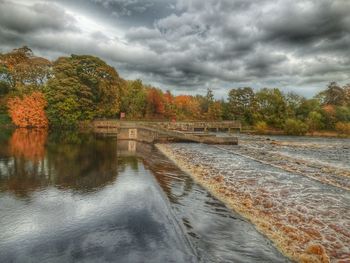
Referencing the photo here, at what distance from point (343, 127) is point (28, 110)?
63.6 metres

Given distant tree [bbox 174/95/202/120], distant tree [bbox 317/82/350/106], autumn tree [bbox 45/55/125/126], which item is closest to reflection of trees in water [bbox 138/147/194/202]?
autumn tree [bbox 45/55/125/126]

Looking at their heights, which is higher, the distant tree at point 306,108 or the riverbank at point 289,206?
the distant tree at point 306,108

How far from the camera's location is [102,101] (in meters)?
52.2

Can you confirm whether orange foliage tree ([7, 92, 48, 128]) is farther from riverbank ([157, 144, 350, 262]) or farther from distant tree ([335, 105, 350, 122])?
distant tree ([335, 105, 350, 122])

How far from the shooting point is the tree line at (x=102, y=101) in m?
45.8

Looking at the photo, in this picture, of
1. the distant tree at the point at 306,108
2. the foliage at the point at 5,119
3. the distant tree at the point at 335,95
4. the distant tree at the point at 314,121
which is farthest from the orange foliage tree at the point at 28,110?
the distant tree at the point at 335,95

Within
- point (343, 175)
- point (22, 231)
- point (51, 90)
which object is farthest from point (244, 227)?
point (51, 90)

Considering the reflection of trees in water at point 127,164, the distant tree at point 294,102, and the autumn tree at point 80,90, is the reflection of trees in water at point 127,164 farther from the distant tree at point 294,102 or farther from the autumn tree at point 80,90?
the distant tree at point 294,102

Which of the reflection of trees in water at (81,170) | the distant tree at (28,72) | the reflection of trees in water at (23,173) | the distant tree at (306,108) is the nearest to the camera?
the reflection of trees in water at (23,173)

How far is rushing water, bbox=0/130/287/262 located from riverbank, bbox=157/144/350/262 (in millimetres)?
597

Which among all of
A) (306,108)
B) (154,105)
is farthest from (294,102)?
(154,105)

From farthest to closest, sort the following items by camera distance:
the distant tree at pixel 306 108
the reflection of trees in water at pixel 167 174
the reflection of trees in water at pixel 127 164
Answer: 1. the distant tree at pixel 306 108
2. the reflection of trees in water at pixel 127 164
3. the reflection of trees in water at pixel 167 174

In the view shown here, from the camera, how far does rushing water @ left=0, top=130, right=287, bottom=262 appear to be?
534cm

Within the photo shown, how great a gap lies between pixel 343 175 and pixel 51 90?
45650mm
